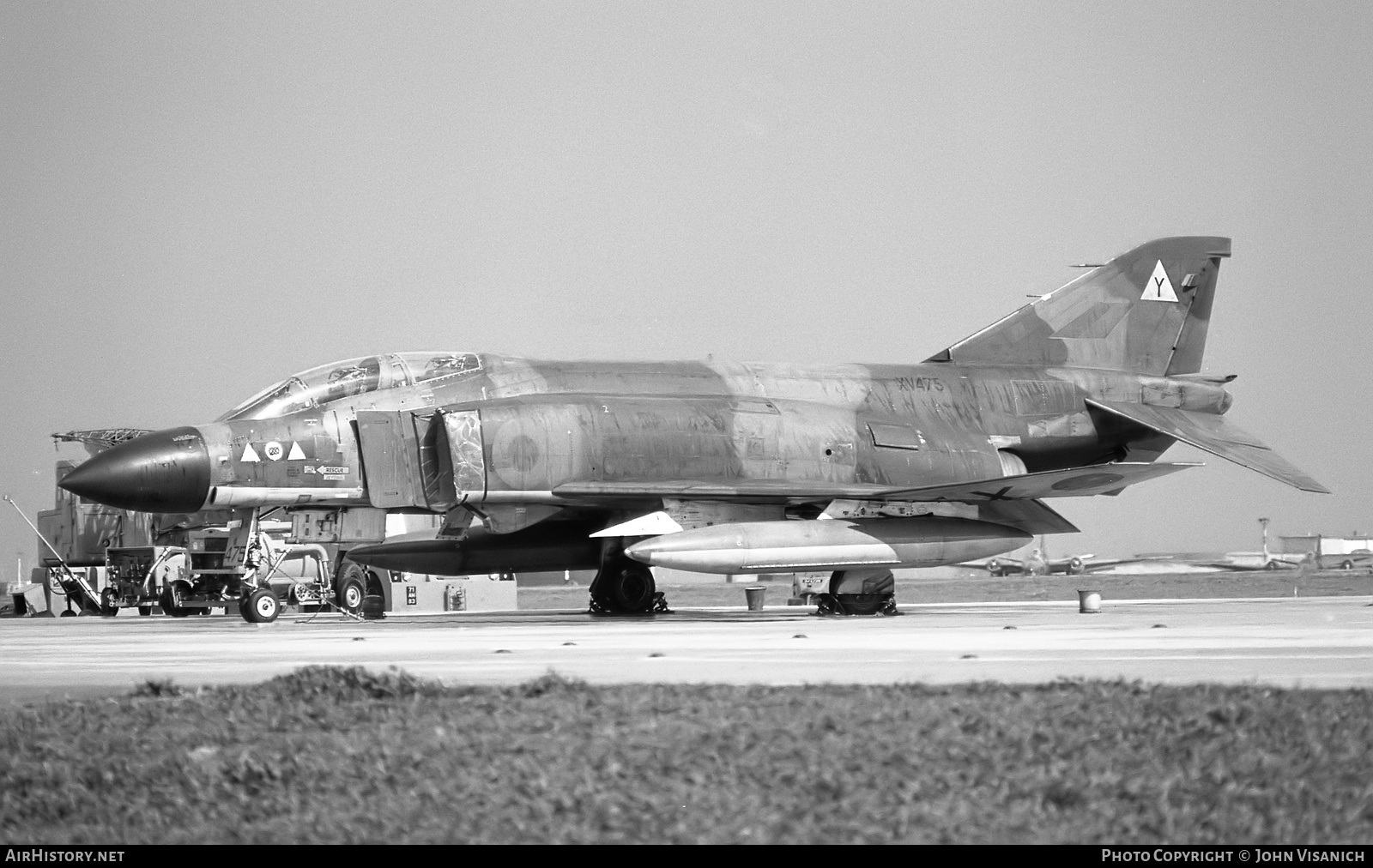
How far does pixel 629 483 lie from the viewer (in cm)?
1850

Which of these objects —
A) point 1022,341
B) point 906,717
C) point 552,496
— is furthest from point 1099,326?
point 906,717

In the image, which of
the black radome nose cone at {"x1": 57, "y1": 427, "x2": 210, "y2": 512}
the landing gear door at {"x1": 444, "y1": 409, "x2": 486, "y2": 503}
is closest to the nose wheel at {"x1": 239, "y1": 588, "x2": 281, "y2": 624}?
the black radome nose cone at {"x1": 57, "y1": 427, "x2": 210, "y2": 512}

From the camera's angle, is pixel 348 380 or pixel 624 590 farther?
pixel 624 590

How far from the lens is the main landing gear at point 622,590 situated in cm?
2055

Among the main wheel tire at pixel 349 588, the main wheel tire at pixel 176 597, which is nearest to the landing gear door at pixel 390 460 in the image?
the main wheel tire at pixel 349 588

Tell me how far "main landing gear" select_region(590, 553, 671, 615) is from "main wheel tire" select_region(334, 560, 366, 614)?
163 inches

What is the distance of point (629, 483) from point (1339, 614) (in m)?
8.27

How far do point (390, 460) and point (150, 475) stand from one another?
2749mm

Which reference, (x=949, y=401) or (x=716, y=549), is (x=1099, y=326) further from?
(x=716, y=549)

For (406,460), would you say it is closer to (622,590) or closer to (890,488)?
(622,590)

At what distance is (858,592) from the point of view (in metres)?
19.2

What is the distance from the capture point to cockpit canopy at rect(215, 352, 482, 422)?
724 inches

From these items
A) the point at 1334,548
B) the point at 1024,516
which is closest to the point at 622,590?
the point at 1024,516

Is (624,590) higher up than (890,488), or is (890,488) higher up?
(890,488)
